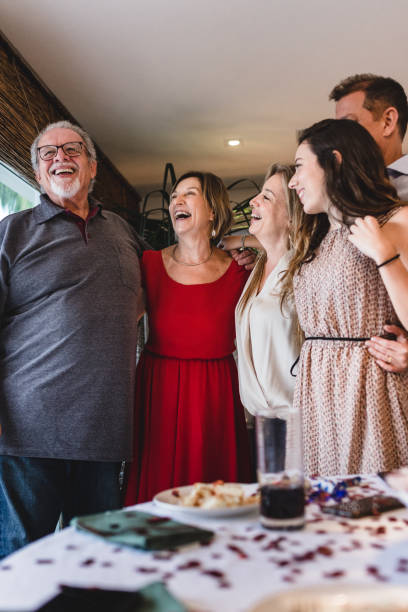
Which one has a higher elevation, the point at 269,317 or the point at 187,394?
the point at 269,317

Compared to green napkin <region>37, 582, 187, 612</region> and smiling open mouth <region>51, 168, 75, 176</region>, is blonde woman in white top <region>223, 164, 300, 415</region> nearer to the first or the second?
smiling open mouth <region>51, 168, 75, 176</region>

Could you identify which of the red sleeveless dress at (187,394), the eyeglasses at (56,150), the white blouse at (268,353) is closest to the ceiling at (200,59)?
the eyeglasses at (56,150)

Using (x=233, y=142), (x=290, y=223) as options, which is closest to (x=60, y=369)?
(x=290, y=223)

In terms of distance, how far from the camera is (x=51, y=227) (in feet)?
6.74

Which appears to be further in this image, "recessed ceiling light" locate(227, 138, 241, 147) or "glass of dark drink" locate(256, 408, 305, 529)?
"recessed ceiling light" locate(227, 138, 241, 147)

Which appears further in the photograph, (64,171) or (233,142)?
(233,142)

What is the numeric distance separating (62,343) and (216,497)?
3.48 ft

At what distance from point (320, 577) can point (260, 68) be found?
3.25m

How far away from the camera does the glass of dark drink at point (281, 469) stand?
0.88 meters

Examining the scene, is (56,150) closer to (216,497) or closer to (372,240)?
(372,240)

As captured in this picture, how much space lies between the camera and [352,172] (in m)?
1.66

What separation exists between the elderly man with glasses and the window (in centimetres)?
128

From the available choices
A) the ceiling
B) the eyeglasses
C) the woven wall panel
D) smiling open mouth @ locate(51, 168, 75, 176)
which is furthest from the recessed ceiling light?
smiling open mouth @ locate(51, 168, 75, 176)

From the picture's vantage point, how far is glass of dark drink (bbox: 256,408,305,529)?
88 centimetres
